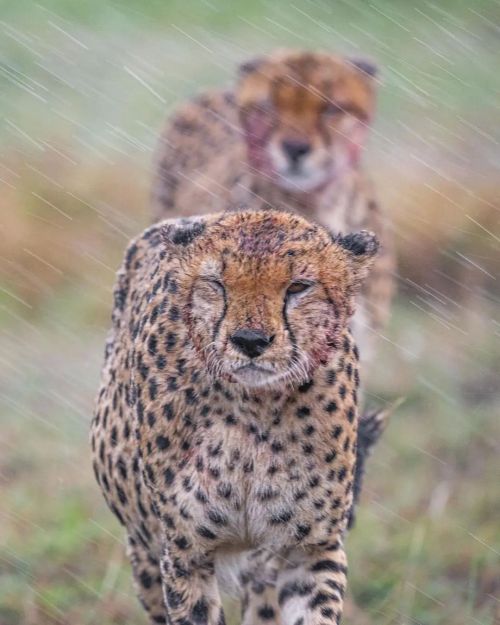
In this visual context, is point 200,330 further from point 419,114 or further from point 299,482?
point 419,114

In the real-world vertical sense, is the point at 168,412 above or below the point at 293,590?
above

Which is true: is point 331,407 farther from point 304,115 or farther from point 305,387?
point 304,115

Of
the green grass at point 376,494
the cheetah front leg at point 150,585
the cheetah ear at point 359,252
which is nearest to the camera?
the cheetah ear at point 359,252

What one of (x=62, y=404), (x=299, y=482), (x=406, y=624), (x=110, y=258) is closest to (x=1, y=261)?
(x=110, y=258)

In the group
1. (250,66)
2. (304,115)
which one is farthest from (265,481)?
(250,66)

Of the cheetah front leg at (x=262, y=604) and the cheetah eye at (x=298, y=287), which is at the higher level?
the cheetah eye at (x=298, y=287)

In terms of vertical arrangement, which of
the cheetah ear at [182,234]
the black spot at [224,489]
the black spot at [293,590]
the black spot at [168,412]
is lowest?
the black spot at [293,590]

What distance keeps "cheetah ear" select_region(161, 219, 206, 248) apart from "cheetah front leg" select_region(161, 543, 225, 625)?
69 cm

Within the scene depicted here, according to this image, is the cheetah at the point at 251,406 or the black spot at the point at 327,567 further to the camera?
the black spot at the point at 327,567

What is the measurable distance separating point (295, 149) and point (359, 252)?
2.65m

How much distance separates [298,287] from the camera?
12.0ft

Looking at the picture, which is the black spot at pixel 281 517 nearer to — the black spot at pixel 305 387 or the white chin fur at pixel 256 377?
the black spot at pixel 305 387

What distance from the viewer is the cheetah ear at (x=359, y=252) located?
12.5 ft

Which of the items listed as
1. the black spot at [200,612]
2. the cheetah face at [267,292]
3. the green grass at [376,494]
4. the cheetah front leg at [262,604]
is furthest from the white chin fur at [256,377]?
the green grass at [376,494]
